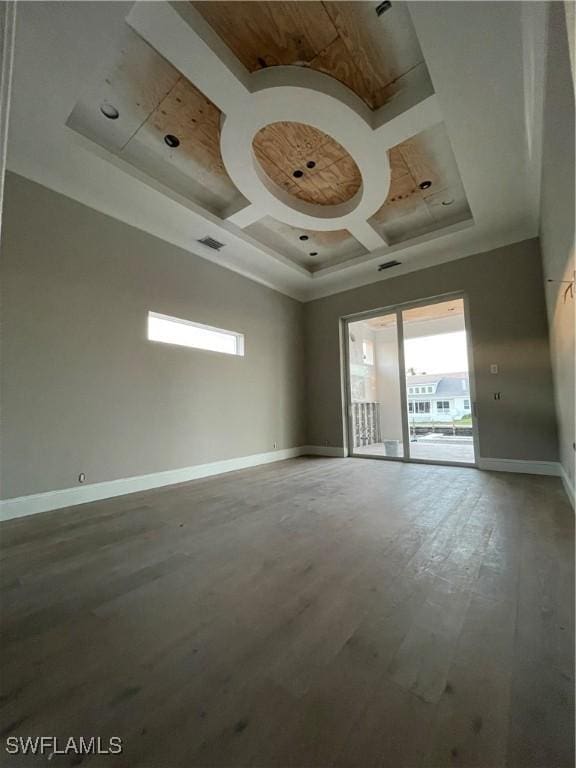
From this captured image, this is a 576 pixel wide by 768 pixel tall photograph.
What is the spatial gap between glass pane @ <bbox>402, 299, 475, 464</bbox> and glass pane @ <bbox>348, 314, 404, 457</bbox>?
0.27m

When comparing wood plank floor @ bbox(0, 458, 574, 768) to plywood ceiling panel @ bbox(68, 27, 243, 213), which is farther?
plywood ceiling panel @ bbox(68, 27, 243, 213)

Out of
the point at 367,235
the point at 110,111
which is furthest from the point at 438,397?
the point at 110,111

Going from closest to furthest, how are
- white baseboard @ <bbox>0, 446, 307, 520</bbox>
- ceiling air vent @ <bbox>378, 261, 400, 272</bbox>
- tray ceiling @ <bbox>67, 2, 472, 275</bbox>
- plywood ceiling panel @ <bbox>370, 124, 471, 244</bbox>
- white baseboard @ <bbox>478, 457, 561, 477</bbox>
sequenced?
tray ceiling @ <bbox>67, 2, 472, 275</bbox>, white baseboard @ <bbox>0, 446, 307, 520</bbox>, plywood ceiling panel @ <bbox>370, 124, 471, 244</bbox>, white baseboard @ <bbox>478, 457, 561, 477</bbox>, ceiling air vent @ <bbox>378, 261, 400, 272</bbox>

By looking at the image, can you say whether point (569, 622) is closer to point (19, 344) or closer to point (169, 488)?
point (169, 488)

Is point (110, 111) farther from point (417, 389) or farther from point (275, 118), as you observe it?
point (417, 389)

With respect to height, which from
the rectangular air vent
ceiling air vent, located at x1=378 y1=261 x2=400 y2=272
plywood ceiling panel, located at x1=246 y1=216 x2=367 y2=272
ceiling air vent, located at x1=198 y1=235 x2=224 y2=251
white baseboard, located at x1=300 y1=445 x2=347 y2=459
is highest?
the rectangular air vent

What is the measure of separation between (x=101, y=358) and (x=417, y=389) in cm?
459

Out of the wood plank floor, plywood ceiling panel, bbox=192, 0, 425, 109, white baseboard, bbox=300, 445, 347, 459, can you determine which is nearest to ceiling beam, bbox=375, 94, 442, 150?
plywood ceiling panel, bbox=192, 0, 425, 109

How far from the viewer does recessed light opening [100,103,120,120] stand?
2656mm

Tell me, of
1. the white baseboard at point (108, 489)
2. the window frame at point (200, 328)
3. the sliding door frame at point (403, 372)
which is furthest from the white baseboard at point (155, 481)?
the window frame at point (200, 328)

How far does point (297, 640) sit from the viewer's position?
4.07 ft

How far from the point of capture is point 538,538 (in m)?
2.10

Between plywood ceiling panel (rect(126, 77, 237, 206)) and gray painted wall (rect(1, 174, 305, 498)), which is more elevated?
plywood ceiling panel (rect(126, 77, 237, 206))

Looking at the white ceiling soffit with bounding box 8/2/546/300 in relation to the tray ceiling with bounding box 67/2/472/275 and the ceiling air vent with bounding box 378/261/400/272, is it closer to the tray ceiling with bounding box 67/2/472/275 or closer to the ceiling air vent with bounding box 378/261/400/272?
the tray ceiling with bounding box 67/2/472/275
